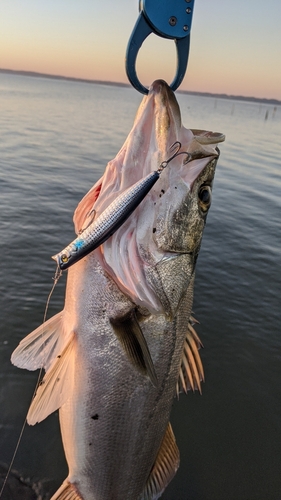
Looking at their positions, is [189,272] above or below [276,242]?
above

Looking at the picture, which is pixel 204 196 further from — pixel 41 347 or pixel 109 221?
pixel 41 347

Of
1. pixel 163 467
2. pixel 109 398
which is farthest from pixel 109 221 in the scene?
pixel 163 467

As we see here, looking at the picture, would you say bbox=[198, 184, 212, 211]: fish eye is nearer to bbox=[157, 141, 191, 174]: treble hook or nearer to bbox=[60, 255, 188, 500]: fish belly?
bbox=[157, 141, 191, 174]: treble hook

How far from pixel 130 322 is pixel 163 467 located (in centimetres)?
115

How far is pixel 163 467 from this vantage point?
247cm

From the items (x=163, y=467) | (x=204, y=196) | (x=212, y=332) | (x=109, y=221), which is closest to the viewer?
(x=109, y=221)

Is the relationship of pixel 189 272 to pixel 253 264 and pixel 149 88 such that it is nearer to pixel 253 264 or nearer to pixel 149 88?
pixel 149 88

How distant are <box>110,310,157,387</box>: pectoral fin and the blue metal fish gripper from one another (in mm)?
1233

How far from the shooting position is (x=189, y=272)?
2178mm

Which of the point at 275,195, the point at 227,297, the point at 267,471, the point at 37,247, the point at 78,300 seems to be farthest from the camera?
the point at 275,195

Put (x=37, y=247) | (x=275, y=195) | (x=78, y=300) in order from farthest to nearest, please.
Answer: (x=275, y=195) < (x=37, y=247) < (x=78, y=300)

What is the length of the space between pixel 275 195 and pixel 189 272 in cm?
1398

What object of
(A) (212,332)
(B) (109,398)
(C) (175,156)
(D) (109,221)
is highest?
(C) (175,156)

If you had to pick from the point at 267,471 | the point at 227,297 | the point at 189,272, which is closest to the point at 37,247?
the point at 227,297
